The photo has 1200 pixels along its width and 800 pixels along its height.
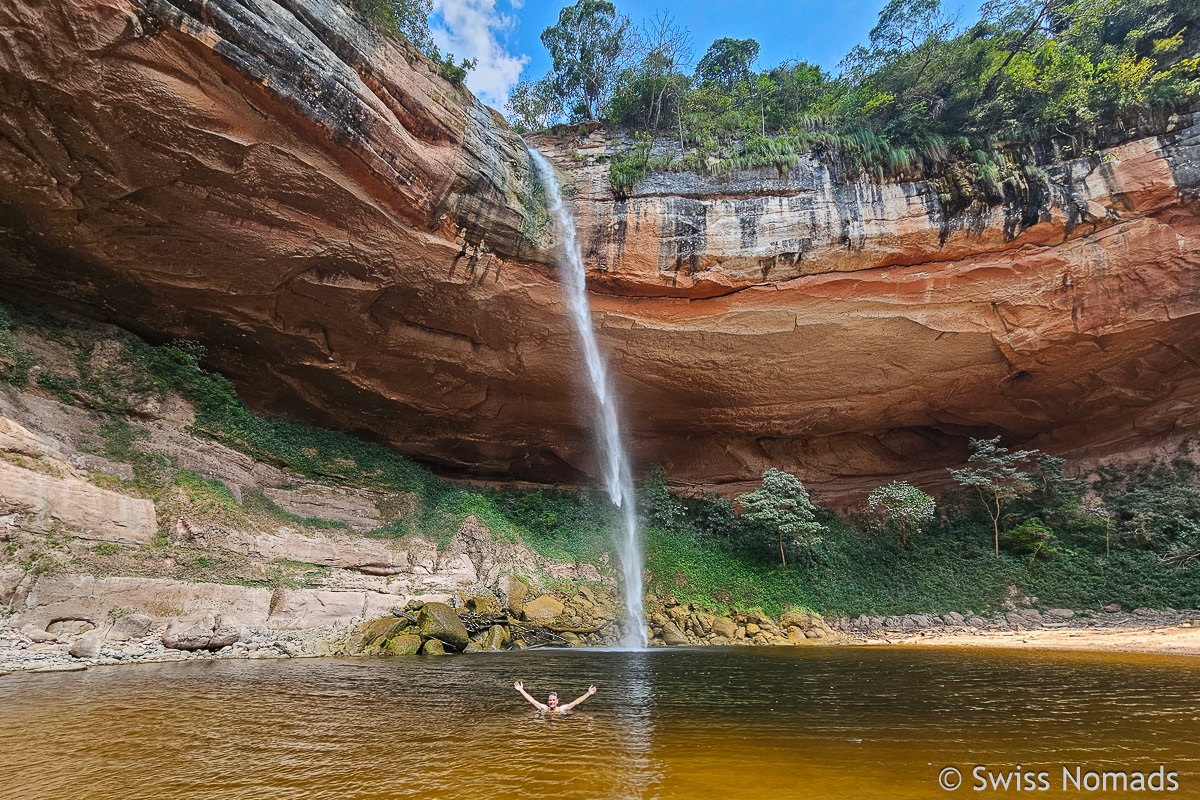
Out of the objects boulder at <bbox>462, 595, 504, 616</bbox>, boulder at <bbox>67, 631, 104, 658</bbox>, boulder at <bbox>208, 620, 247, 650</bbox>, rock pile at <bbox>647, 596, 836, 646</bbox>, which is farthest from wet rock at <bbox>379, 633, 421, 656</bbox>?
rock pile at <bbox>647, 596, 836, 646</bbox>

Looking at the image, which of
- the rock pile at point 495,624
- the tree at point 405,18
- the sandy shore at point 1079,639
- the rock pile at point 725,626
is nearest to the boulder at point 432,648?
the rock pile at point 495,624

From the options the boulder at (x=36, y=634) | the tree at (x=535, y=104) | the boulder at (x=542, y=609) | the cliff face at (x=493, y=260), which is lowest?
the boulder at (x=36, y=634)

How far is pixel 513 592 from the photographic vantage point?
11828 mm

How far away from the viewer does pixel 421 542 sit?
40.7ft

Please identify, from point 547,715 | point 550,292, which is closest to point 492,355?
point 550,292

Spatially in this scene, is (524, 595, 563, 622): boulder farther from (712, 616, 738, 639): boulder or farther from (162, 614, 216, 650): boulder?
(162, 614, 216, 650): boulder

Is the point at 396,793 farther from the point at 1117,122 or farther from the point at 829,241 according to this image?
the point at 1117,122

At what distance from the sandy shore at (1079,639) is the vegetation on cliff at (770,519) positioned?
58.5 inches

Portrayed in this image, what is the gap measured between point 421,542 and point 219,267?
284 inches

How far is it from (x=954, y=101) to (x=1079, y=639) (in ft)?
41.1

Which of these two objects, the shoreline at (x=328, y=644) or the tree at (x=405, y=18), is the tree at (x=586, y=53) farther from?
the shoreline at (x=328, y=644)

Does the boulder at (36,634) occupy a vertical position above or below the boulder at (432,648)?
above

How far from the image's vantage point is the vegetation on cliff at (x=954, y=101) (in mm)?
12016

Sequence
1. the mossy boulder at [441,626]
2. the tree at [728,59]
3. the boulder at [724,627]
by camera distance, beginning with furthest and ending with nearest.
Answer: the tree at [728,59] < the boulder at [724,627] < the mossy boulder at [441,626]
